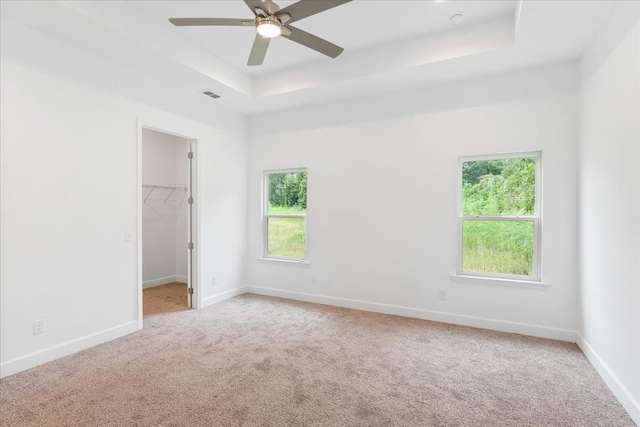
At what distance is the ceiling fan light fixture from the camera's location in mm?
2047

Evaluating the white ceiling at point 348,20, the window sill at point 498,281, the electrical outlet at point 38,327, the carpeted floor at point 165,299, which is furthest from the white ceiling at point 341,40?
the carpeted floor at point 165,299

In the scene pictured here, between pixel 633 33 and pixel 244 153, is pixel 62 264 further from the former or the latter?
pixel 633 33

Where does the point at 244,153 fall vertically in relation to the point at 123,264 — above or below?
above

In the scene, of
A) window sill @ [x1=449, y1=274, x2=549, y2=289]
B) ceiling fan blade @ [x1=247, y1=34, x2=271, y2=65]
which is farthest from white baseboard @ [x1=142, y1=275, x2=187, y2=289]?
window sill @ [x1=449, y1=274, x2=549, y2=289]

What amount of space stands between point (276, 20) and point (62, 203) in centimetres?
254

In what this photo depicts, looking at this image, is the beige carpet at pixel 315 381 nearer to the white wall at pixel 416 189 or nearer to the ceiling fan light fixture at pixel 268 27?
the white wall at pixel 416 189

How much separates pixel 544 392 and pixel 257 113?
190 inches

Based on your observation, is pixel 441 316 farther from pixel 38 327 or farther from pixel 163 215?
pixel 163 215

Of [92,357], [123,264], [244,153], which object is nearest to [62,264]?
[123,264]

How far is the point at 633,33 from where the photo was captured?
213 centimetres

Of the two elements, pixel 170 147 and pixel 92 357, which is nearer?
pixel 92 357

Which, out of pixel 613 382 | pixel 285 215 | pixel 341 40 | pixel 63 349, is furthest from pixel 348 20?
pixel 63 349

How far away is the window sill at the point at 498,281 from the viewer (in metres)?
3.43

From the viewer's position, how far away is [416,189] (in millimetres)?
4012
